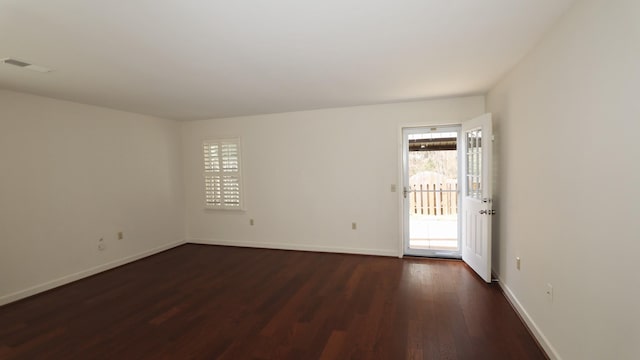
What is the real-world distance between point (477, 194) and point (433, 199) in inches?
42.0

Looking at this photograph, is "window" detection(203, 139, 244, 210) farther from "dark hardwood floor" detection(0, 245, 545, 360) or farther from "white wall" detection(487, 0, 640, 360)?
"white wall" detection(487, 0, 640, 360)

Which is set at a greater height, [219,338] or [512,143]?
[512,143]

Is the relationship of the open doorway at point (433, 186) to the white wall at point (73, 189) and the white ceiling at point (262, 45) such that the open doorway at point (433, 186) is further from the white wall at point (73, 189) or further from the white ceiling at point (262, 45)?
the white wall at point (73, 189)

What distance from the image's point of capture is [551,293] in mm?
2137

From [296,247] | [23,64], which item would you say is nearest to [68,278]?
[23,64]

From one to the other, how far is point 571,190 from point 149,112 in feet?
17.7

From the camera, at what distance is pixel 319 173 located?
493 cm

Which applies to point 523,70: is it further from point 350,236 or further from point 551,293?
point 350,236

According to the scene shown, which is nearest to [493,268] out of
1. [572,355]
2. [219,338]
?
[572,355]

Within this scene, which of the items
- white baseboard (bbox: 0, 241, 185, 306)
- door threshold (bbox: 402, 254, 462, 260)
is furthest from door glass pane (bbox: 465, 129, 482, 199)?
white baseboard (bbox: 0, 241, 185, 306)

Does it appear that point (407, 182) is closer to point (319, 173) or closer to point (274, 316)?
point (319, 173)

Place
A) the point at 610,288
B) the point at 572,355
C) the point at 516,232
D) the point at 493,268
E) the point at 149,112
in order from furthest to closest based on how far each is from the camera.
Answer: the point at 149,112 < the point at 493,268 < the point at 516,232 < the point at 572,355 < the point at 610,288

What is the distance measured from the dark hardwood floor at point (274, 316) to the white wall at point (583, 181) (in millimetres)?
605

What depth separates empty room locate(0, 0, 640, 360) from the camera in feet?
5.64
